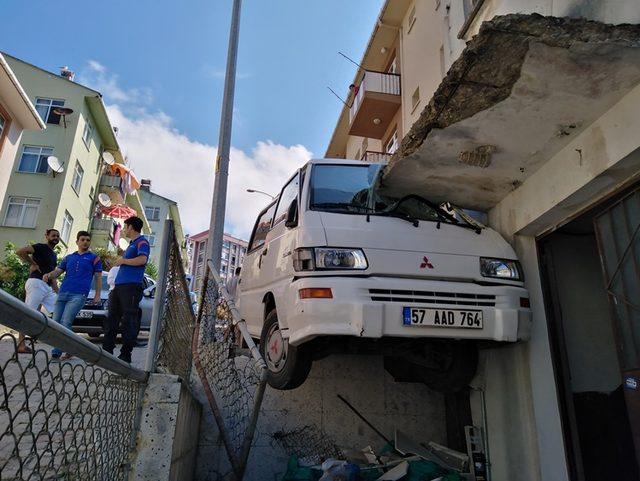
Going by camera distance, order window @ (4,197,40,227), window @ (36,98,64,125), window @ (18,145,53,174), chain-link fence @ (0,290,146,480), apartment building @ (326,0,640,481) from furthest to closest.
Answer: window @ (36,98,64,125)
window @ (18,145,53,174)
window @ (4,197,40,227)
apartment building @ (326,0,640,481)
chain-link fence @ (0,290,146,480)

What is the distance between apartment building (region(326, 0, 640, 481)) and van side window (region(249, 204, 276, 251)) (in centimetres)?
161

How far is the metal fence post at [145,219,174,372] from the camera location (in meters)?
2.74

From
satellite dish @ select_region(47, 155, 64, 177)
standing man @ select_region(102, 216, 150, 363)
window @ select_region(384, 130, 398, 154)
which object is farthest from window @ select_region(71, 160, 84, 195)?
standing man @ select_region(102, 216, 150, 363)

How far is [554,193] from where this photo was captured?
407 centimetres

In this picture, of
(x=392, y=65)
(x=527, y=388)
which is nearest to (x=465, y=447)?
(x=527, y=388)

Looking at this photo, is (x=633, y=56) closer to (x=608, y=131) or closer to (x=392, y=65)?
(x=608, y=131)

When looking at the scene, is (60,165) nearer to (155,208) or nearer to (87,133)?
(87,133)

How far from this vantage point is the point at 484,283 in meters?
3.87

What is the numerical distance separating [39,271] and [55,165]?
59.8 ft

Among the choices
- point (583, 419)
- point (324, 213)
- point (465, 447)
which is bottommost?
point (465, 447)

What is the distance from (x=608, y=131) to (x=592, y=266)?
2.23 m

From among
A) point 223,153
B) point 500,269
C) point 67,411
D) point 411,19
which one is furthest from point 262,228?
point 411,19

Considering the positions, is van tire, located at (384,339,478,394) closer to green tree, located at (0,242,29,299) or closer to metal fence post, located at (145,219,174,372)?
metal fence post, located at (145,219,174,372)

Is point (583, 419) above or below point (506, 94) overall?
below
